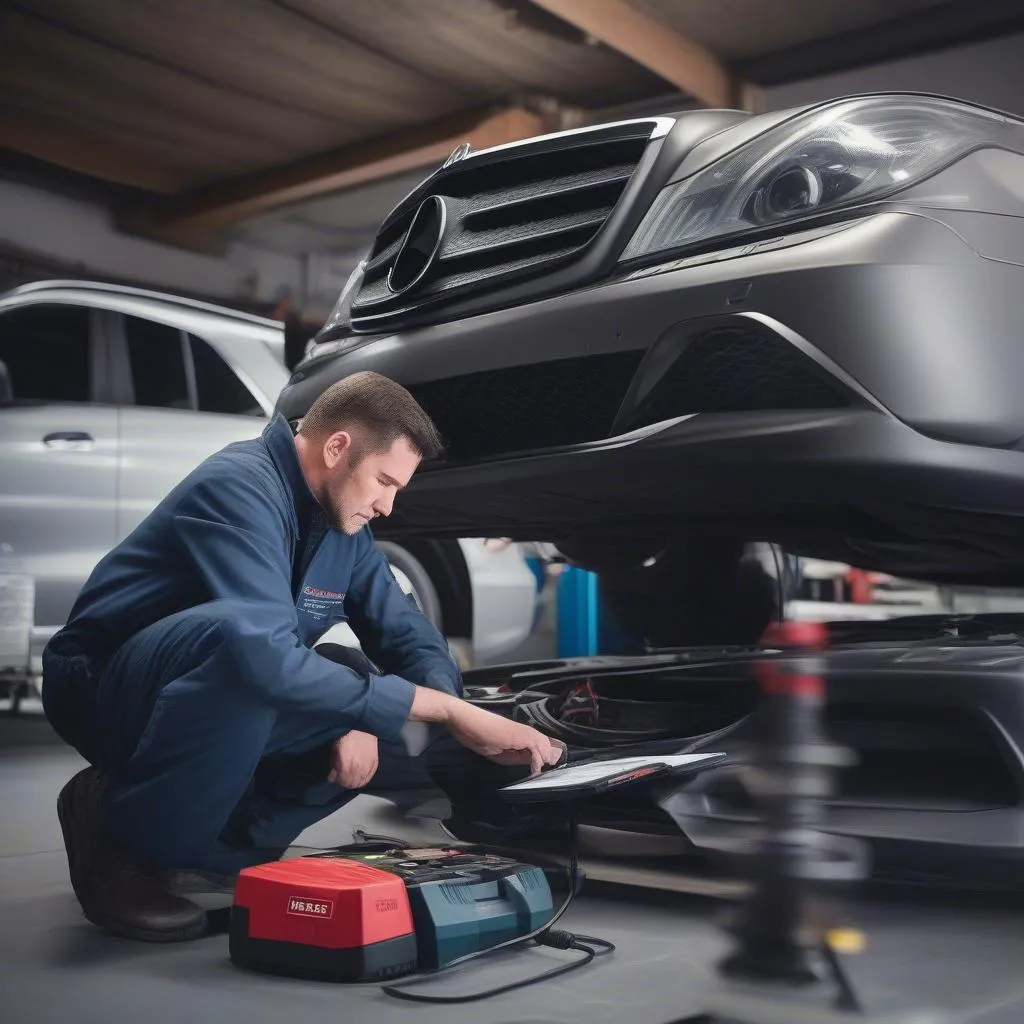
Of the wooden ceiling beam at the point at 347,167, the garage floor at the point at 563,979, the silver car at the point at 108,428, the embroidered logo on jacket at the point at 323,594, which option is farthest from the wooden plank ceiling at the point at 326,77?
the garage floor at the point at 563,979

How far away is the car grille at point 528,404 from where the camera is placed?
1.56m

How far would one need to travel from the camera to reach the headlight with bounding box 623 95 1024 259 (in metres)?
1.43

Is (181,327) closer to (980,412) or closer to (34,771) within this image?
(34,771)

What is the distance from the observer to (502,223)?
174cm

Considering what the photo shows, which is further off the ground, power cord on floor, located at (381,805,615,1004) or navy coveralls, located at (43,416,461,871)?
navy coveralls, located at (43,416,461,871)

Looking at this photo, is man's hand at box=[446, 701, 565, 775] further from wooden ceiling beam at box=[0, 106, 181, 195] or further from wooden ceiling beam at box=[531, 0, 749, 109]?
wooden ceiling beam at box=[531, 0, 749, 109]

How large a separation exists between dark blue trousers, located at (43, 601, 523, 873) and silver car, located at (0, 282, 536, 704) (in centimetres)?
66

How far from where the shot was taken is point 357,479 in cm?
157

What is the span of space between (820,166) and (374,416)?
0.63m

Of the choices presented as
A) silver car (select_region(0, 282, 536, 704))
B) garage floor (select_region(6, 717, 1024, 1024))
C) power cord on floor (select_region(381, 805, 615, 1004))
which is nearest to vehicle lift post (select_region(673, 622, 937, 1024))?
garage floor (select_region(6, 717, 1024, 1024))

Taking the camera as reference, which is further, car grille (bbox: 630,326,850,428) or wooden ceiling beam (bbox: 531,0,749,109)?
wooden ceiling beam (bbox: 531,0,749,109)

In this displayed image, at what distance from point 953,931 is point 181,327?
1809 mm

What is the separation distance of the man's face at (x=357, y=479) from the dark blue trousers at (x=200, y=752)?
26cm

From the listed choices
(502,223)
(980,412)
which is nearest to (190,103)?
(502,223)
